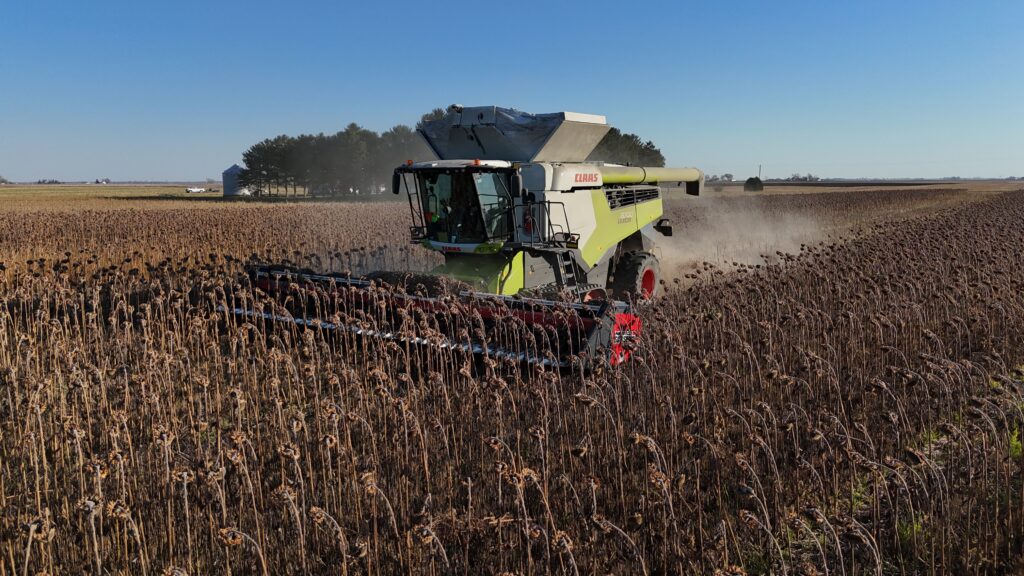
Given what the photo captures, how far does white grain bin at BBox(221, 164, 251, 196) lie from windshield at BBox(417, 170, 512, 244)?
2499 inches

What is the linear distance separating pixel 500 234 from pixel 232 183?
215 ft

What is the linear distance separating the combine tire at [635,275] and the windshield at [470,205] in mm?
2485

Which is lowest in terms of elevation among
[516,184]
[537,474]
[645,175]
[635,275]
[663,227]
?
[537,474]

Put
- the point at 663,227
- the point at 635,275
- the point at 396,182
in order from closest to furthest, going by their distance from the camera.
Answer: the point at 396,182
the point at 635,275
the point at 663,227

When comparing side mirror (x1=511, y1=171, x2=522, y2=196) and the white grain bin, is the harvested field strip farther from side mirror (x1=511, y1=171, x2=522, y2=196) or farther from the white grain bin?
the white grain bin

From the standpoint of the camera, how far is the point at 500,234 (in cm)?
862

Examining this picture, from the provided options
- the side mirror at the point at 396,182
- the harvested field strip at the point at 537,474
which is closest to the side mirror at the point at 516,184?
the side mirror at the point at 396,182

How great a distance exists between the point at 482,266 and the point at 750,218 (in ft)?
58.9

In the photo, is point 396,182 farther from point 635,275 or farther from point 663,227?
point 663,227

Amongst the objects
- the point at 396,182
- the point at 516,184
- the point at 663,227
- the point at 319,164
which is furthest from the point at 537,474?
the point at 319,164

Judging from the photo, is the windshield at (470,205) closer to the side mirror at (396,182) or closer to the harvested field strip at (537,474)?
the side mirror at (396,182)

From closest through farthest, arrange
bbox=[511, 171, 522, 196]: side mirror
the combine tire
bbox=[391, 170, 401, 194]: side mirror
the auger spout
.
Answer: bbox=[511, 171, 522, 196]: side mirror
bbox=[391, 170, 401, 194]: side mirror
the combine tire
the auger spout

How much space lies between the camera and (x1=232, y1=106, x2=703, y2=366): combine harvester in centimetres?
724

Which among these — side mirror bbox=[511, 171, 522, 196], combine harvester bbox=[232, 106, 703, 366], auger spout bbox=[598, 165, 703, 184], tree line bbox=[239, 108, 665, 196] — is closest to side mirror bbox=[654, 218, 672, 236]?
auger spout bbox=[598, 165, 703, 184]
